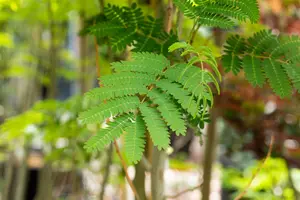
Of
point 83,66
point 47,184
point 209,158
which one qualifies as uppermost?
point 83,66

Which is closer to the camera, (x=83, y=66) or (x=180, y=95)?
(x=180, y=95)

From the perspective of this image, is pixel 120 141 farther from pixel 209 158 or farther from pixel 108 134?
pixel 108 134

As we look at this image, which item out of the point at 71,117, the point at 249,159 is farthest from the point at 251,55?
the point at 249,159

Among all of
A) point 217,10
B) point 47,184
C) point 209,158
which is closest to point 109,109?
point 217,10

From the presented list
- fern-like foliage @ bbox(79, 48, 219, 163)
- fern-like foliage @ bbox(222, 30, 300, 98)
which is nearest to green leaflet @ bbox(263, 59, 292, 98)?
fern-like foliage @ bbox(222, 30, 300, 98)

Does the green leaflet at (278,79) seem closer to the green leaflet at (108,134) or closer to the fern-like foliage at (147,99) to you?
the fern-like foliage at (147,99)

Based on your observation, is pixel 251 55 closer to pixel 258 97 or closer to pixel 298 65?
pixel 298 65
